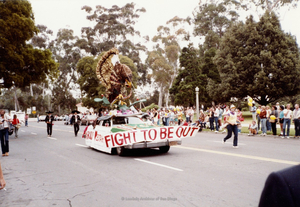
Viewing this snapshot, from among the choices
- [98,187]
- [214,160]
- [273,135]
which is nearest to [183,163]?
[214,160]

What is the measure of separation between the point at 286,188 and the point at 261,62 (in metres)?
36.6

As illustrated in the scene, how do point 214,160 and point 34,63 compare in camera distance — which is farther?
point 34,63

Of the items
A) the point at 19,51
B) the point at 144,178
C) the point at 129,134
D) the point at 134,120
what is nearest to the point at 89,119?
the point at 19,51

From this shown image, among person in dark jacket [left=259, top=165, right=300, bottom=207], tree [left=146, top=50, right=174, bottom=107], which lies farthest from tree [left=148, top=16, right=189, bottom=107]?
person in dark jacket [left=259, top=165, right=300, bottom=207]

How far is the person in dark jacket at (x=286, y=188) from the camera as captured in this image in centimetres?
116

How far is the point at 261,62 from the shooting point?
114ft

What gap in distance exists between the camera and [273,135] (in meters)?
16.8

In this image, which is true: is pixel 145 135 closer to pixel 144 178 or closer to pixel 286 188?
pixel 144 178

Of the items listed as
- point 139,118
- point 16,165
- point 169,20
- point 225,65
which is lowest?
point 16,165

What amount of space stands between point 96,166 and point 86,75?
41.9 m

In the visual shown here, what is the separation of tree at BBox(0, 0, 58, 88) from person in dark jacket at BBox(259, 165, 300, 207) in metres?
23.8

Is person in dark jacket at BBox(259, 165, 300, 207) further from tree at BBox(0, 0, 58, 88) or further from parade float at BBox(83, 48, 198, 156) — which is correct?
tree at BBox(0, 0, 58, 88)

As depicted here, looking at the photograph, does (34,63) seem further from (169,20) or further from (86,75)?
(169,20)

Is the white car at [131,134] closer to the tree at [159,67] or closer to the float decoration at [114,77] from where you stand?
the float decoration at [114,77]
